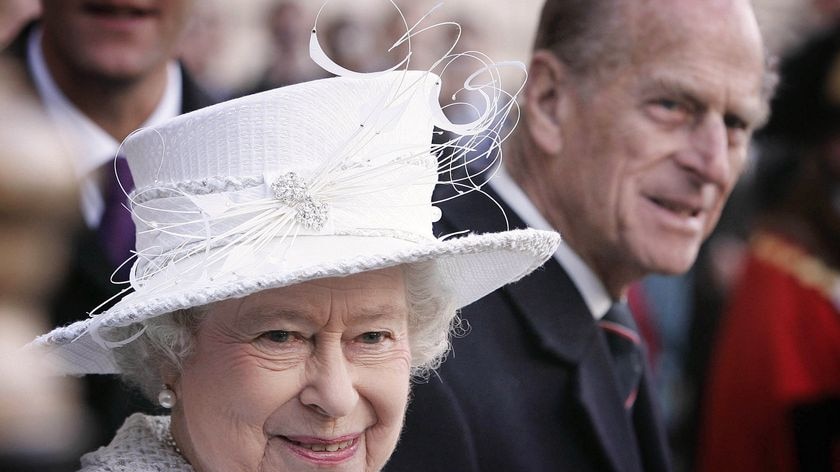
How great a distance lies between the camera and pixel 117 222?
3678 mm

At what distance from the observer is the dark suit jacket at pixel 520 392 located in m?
Answer: 3.16

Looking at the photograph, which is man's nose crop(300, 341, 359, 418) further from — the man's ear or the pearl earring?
the man's ear

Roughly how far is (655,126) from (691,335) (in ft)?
12.1

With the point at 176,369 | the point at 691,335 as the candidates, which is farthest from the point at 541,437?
the point at 691,335

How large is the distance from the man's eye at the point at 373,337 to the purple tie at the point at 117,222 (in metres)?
1.13

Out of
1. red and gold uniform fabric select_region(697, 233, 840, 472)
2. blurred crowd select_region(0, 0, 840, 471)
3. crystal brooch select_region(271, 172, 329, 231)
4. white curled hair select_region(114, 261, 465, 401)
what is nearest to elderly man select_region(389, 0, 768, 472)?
blurred crowd select_region(0, 0, 840, 471)

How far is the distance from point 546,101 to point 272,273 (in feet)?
5.83

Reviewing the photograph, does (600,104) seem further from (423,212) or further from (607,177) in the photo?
(423,212)

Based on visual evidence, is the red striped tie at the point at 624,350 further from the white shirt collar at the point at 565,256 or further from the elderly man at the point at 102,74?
the elderly man at the point at 102,74

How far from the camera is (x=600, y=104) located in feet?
12.5

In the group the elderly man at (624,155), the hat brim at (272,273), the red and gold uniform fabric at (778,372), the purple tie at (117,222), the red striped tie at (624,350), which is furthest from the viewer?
the red and gold uniform fabric at (778,372)

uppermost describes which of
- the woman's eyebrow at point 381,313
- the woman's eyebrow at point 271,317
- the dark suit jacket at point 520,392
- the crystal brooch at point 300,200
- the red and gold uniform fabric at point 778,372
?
the crystal brooch at point 300,200

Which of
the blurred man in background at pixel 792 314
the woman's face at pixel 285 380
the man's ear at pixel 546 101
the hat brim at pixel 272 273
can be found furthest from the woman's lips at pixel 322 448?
the blurred man in background at pixel 792 314

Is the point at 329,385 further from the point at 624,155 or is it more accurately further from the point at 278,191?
the point at 624,155
